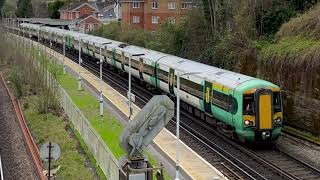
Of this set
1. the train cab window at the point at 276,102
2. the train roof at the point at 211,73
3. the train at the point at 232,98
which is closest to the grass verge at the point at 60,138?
the train at the point at 232,98

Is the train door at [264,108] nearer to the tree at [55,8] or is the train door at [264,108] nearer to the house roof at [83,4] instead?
the house roof at [83,4]

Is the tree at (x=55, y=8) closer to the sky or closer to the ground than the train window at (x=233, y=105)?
closer to the sky

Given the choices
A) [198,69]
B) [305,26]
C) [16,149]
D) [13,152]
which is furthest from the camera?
[305,26]

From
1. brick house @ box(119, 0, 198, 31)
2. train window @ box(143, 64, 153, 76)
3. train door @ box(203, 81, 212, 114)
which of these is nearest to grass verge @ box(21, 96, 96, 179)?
train door @ box(203, 81, 212, 114)

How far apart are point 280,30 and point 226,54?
5257mm

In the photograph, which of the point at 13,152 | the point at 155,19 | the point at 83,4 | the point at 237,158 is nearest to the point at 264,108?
the point at 237,158

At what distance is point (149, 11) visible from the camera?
73.2m

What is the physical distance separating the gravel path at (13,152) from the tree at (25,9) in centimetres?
9500

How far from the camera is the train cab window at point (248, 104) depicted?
2175 cm

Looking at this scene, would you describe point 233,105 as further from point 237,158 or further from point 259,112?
point 237,158

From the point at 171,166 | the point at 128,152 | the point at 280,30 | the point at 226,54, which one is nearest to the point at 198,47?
the point at 226,54

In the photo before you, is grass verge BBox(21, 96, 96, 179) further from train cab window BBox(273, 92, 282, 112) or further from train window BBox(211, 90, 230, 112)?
train cab window BBox(273, 92, 282, 112)

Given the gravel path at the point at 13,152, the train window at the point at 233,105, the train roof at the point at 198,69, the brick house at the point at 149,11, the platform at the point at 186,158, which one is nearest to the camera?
the platform at the point at 186,158

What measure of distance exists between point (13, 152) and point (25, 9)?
10599 centimetres
